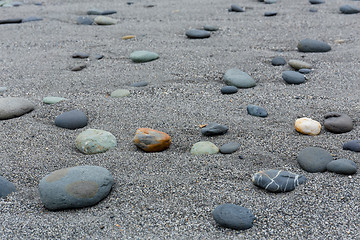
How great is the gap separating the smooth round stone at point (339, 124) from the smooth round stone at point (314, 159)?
31 centimetres

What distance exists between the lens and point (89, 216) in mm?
1625

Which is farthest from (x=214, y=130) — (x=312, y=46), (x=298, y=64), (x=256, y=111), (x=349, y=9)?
(x=349, y=9)

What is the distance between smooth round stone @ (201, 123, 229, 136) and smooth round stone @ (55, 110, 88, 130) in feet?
2.55

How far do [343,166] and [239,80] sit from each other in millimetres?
1230

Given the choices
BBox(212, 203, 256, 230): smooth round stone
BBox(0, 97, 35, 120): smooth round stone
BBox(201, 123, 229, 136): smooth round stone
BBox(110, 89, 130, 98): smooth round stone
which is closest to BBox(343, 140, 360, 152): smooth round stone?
BBox(201, 123, 229, 136): smooth round stone

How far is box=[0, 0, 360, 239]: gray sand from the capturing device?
1.59m

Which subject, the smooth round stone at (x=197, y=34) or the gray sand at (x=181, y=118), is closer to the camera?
the gray sand at (x=181, y=118)

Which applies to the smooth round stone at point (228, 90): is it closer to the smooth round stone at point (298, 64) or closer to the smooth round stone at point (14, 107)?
the smooth round stone at point (298, 64)

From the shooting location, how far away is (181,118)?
2439mm

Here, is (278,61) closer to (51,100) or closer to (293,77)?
(293,77)

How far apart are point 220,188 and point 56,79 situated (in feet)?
6.23

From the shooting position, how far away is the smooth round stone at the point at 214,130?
7.38ft

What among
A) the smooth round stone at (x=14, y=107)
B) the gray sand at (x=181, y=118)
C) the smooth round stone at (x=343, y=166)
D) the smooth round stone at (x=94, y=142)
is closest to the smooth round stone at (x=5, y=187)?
the gray sand at (x=181, y=118)

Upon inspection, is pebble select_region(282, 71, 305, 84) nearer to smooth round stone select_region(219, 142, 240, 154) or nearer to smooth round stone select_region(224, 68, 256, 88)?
smooth round stone select_region(224, 68, 256, 88)
